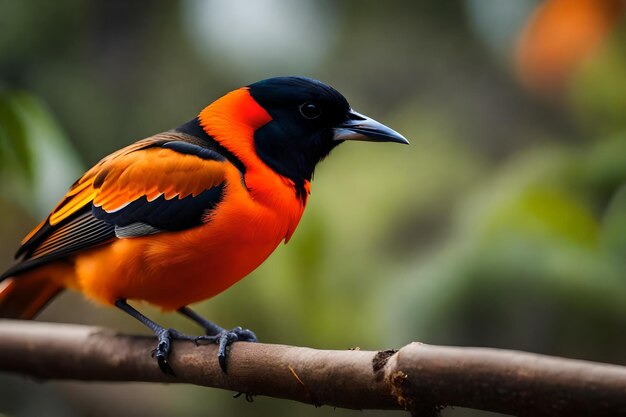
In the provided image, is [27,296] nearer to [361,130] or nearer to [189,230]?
[189,230]

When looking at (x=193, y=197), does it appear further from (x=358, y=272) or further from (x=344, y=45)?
(x=344, y=45)

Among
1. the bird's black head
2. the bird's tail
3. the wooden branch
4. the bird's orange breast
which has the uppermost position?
the bird's black head

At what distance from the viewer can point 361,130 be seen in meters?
3.33

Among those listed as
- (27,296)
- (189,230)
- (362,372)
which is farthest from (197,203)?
(362,372)

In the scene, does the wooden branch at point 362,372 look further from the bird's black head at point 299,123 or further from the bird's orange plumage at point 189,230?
the bird's black head at point 299,123

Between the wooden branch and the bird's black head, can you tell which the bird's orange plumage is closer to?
the bird's black head

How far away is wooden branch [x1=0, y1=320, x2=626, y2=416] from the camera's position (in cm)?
177

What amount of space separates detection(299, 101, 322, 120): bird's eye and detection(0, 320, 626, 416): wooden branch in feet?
3.17

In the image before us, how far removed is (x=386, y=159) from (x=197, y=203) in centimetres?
202

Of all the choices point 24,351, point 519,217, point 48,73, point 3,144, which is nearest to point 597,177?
point 519,217

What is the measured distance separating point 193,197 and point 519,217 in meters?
1.19

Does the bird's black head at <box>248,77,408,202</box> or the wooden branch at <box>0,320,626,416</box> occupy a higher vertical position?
the bird's black head at <box>248,77,408,202</box>

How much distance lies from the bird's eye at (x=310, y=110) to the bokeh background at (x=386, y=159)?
2.10 ft

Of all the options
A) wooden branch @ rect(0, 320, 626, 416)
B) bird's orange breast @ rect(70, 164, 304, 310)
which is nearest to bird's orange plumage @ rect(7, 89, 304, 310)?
bird's orange breast @ rect(70, 164, 304, 310)
